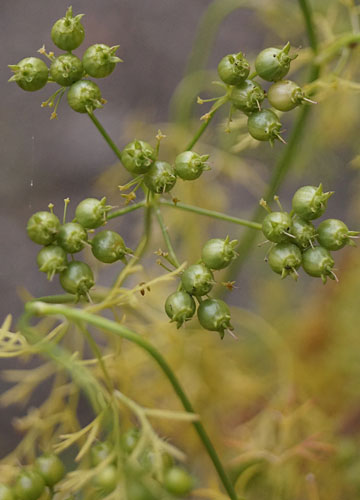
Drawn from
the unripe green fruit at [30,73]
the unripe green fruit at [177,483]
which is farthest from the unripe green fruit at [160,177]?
the unripe green fruit at [177,483]

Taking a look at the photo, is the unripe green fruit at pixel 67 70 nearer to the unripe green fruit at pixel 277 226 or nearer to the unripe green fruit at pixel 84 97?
the unripe green fruit at pixel 84 97

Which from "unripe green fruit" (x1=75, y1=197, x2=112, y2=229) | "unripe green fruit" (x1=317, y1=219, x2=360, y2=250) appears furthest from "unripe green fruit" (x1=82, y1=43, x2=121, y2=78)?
"unripe green fruit" (x1=317, y1=219, x2=360, y2=250)

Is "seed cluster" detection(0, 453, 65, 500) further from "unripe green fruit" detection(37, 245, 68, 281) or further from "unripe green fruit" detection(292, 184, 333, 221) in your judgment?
"unripe green fruit" detection(292, 184, 333, 221)

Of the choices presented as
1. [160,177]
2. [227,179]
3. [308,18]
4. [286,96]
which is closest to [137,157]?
[160,177]

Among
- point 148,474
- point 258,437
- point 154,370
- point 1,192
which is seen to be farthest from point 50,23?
point 148,474

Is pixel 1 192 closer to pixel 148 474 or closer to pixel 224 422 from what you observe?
pixel 224 422

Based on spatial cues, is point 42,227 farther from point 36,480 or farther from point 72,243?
point 36,480
